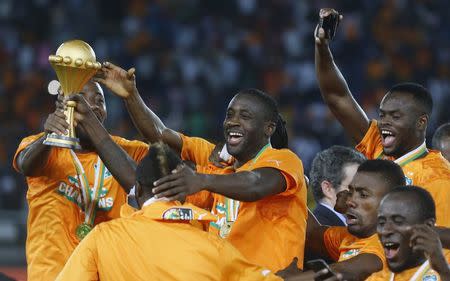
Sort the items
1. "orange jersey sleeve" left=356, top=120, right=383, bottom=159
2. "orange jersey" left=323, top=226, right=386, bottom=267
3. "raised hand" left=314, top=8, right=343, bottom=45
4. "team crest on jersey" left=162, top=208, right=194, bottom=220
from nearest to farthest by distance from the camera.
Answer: "team crest on jersey" left=162, top=208, right=194, bottom=220 → "orange jersey" left=323, top=226, right=386, bottom=267 → "raised hand" left=314, top=8, right=343, bottom=45 → "orange jersey sleeve" left=356, top=120, right=383, bottom=159

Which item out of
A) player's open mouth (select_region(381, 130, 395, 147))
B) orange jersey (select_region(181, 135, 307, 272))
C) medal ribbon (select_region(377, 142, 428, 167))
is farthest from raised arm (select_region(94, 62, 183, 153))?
medal ribbon (select_region(377, 142, 428, 167))

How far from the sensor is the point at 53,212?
22.4 feet

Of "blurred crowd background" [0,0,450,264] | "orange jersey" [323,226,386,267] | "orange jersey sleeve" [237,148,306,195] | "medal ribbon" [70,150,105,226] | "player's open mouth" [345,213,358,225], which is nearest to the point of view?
"orange jersey" [323,226,386,267]

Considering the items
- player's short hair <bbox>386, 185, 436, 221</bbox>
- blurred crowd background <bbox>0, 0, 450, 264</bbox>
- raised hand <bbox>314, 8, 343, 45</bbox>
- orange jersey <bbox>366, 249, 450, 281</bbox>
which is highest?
raised hand <bbox>314, 8, 343, 45</bbox>

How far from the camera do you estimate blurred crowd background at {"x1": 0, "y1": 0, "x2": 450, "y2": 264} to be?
15141 millimetres

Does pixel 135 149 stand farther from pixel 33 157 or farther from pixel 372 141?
pixel 372 141

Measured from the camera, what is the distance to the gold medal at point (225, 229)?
6163 mm

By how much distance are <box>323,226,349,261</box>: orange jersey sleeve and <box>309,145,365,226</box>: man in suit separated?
47cm

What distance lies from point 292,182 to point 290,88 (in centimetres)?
992

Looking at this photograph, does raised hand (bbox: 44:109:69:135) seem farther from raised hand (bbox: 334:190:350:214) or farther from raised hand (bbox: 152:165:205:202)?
raised hand (bbox: 334:190:350:214)

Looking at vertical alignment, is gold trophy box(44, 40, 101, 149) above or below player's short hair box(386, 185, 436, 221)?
above

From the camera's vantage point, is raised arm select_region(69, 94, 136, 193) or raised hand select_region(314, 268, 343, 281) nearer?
raised hand select_region(314, 268, 343, 281)

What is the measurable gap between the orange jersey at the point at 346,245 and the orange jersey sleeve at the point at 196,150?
94cm

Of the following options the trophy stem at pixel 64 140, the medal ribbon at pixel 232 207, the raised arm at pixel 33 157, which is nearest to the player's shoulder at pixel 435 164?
the medal ribbon at pixel 232 207
